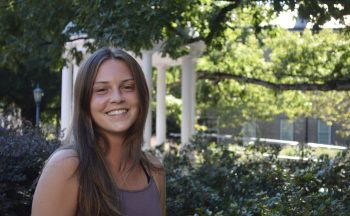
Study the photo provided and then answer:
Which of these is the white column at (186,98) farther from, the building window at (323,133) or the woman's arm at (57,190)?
the building window at (323,133)

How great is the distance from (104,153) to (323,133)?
36.3 metres

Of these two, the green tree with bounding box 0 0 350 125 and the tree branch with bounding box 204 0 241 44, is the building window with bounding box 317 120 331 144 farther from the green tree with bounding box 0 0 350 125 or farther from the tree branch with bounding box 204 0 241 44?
the tree branch with bounding box 204 0 241 44

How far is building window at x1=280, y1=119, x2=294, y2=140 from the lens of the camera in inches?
1476

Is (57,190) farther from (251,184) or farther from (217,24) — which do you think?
(217,24)

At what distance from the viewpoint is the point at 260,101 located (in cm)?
2283

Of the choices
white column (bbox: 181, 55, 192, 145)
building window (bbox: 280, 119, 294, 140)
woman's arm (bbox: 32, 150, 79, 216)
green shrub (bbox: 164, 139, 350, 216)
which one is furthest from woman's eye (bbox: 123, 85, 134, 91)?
building window (bbox: 280, 119, 294, 140)

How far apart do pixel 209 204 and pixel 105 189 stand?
370 cm

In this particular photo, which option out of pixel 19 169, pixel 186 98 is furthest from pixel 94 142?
pixel 186 98

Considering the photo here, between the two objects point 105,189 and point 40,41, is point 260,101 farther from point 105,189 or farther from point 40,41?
point 105,189

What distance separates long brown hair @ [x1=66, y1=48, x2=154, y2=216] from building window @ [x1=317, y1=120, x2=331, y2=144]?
117 feet

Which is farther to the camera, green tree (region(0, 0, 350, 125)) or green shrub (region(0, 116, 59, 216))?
green tree (region(0, 0, 350, 125))

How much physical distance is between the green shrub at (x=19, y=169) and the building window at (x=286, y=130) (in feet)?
111

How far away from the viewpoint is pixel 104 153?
6.57ft

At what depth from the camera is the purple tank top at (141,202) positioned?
1.93 metres
